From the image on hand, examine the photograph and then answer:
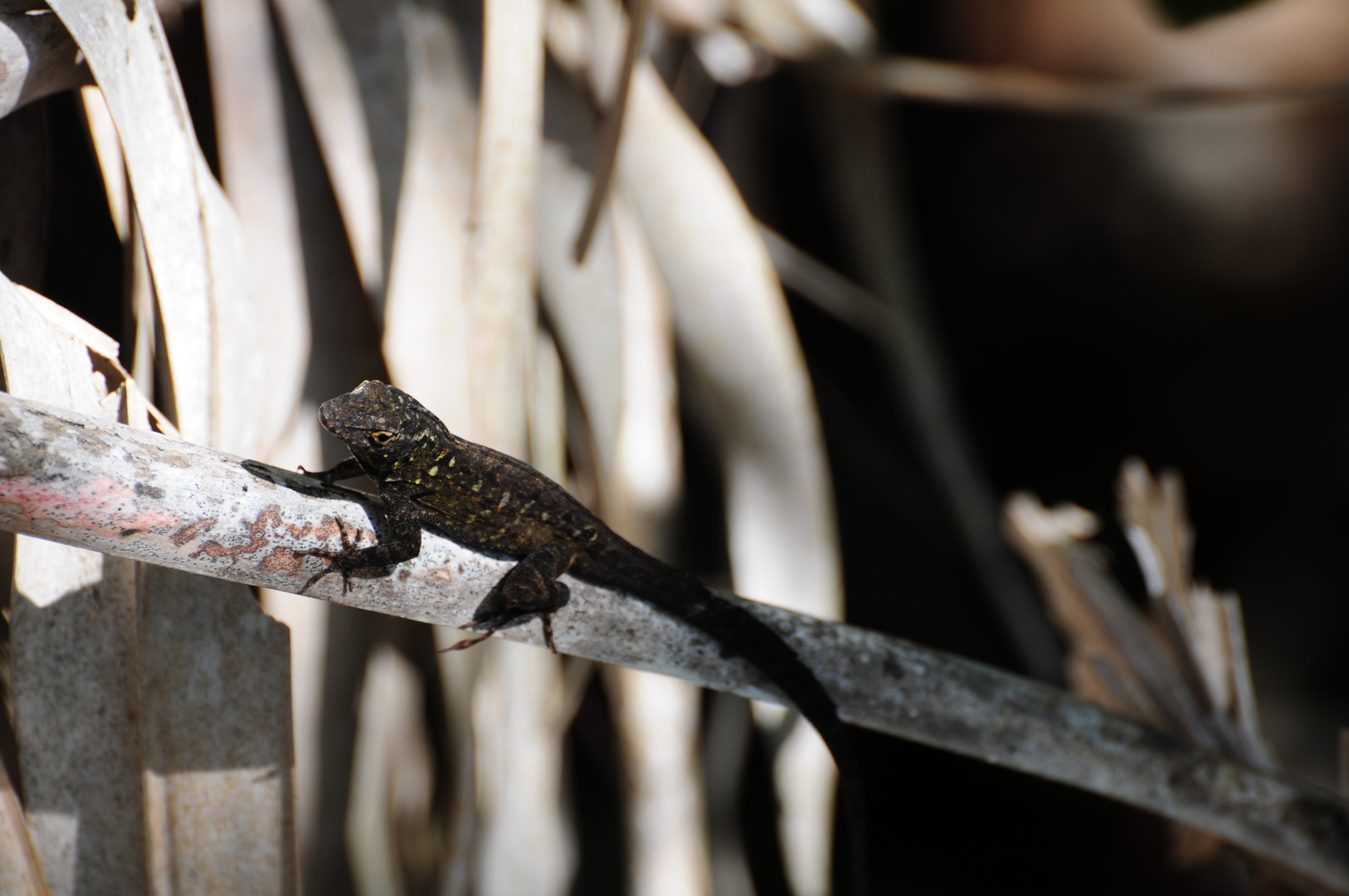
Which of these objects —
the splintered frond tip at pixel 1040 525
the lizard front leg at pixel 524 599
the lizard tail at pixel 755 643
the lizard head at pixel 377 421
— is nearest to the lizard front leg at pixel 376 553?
the lizard front leg at pixel 524 599

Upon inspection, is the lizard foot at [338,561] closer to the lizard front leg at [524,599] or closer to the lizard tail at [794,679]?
the lizard front leg at [524,599]

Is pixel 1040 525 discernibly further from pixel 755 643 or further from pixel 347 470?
pixel 347 470

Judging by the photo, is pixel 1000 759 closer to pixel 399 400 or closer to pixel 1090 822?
pixel 399 400

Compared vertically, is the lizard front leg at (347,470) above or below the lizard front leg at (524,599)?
above

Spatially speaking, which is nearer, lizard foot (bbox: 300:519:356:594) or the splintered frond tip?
lizard foot (bbox: 300:519:356:594)

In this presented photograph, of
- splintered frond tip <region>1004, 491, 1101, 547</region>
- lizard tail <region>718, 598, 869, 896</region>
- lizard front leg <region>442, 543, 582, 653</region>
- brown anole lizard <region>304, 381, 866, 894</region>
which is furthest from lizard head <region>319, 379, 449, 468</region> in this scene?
splintered frond tip <region>1004, 491, 1101, 547</region>

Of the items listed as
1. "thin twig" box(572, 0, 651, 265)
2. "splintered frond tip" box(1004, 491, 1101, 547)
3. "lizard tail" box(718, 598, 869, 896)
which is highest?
"thin twig" box(572, 0, 651, 265)

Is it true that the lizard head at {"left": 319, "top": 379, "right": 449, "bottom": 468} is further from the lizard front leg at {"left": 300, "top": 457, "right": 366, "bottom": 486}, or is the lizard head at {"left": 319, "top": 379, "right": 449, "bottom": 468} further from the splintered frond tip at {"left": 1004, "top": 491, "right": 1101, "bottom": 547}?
the splintered frond tip at {"left": 1004, "top": 491, "right": 1101, "bottom": 547}

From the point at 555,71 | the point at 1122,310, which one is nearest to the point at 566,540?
the point at 555,71
